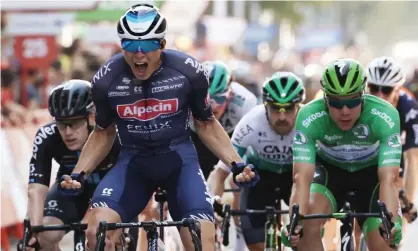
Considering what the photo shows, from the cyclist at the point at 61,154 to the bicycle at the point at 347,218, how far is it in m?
1.76

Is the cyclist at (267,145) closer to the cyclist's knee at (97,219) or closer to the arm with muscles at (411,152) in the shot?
the arm with muscles at (411,152)

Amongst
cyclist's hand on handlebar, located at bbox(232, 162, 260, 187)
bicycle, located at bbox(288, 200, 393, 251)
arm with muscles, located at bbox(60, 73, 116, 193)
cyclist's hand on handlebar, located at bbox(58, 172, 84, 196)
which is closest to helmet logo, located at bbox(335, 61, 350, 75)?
bicycle, located at bbox(288, 200, 393, 251)

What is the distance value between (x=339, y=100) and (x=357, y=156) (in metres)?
0.72

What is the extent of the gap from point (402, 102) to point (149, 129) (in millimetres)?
3825

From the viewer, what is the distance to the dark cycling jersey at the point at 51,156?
8.45 meters

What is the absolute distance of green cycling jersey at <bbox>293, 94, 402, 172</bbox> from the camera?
26.1 feet

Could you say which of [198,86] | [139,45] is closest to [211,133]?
[198,86]

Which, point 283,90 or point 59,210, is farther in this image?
point 283,90

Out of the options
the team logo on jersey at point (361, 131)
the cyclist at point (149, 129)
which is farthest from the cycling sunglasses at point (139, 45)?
the team logo on jersey at point (361, 131)

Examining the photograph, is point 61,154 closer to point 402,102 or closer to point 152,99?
point 152,99

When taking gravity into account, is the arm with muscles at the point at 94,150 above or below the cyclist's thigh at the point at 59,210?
above

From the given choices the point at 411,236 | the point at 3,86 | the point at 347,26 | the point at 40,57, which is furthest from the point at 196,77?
the point at 347,26

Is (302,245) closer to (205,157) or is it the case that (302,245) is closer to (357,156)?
(357,156)

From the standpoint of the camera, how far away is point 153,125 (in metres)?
7.56
